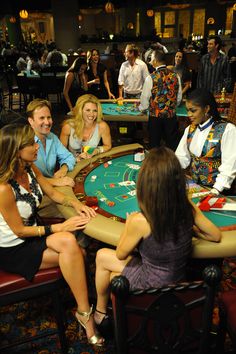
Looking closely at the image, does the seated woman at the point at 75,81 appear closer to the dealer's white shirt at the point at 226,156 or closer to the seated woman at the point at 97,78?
the seated woman at the point at 97,78

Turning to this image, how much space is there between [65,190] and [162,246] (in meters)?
1.00

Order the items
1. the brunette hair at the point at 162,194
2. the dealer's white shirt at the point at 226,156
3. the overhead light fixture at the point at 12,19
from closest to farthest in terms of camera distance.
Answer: the brunette hair at the point at 162,194, the dealer's white shirt at the point at 226,156, the overhead light fixture at the point at 12,19

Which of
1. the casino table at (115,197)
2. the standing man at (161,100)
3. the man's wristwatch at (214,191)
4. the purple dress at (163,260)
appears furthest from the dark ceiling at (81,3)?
the purple dress at (163,260)

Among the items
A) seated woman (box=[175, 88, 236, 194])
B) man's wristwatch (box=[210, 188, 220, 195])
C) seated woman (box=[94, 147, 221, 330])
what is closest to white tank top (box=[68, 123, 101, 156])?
seated woman (box=[175, 88, 236, 194])

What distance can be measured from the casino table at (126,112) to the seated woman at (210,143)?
191 cm

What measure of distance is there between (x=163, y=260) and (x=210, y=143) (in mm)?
1159

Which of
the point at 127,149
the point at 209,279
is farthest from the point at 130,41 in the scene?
the point at 209,279

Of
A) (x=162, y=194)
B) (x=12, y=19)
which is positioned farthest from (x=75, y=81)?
(x=12, y=19)

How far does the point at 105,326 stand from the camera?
191cm

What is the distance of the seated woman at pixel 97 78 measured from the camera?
5.73 metres

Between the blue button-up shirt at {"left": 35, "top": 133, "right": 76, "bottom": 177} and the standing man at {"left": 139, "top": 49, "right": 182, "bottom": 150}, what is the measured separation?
1537 millimetres

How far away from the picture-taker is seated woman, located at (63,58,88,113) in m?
5.46

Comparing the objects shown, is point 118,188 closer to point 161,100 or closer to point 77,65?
point 161,100

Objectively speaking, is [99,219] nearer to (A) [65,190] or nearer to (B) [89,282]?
(A) [65,190]
